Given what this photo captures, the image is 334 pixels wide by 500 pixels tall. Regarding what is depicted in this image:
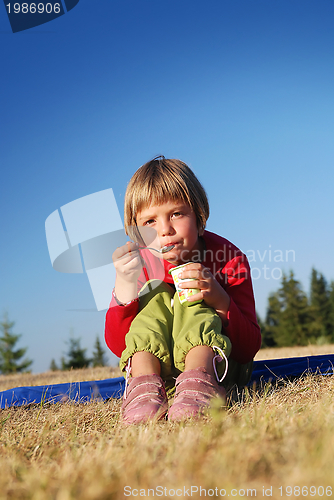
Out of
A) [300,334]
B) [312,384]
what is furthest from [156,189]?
[300,334]

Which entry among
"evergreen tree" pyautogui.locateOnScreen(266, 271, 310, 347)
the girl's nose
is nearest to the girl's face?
the girl's nose

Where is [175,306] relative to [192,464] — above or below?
above

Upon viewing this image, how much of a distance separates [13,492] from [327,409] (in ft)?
2.94

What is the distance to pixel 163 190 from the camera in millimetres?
2260

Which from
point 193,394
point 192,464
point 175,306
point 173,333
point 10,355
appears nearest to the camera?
point 192,464

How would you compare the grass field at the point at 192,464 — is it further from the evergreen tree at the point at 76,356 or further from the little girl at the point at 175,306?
the evergreen tree at the point at 76,356

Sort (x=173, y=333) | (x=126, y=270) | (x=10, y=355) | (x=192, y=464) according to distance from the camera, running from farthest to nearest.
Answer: (x=10, y=355)
(x=126, y=270)
(x=173, y=333)
(x=192, y=464)

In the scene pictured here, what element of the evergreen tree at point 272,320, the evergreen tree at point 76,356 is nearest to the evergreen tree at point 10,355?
the evergreen tree at point 76,356

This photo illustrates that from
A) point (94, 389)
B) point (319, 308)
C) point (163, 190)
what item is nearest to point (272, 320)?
point (319, 308)

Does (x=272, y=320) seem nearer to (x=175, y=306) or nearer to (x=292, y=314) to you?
(x=292, y=314)

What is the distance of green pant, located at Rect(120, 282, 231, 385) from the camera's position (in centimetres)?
167

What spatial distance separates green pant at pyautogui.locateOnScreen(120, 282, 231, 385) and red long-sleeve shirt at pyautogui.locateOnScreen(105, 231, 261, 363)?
0.17 m

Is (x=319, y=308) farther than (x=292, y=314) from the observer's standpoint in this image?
Yes

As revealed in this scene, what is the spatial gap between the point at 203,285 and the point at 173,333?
0.87 ft
